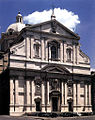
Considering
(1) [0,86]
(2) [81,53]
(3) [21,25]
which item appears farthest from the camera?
(3) [21,25]

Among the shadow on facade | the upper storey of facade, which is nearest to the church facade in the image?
the upper storey of facade

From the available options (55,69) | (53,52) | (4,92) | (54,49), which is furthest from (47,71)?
(4,92)

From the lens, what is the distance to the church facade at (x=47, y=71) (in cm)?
3788

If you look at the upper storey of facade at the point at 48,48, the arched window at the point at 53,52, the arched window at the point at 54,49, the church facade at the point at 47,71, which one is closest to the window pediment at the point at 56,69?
the church facade at the point at 47,71

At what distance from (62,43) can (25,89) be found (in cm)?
1127

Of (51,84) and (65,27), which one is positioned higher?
(65,27)

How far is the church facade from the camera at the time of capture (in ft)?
124

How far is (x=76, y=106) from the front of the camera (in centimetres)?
4259

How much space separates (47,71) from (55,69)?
67.6 inches

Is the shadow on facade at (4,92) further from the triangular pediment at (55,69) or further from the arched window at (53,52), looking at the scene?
the arched window at (53,52)

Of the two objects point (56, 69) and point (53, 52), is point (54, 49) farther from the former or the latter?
point (56, 69)

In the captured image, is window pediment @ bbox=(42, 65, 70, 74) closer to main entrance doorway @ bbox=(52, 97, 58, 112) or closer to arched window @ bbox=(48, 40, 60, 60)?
arched window @ bbox=(48, 40, 60, 60)

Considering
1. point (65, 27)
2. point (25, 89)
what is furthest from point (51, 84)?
point (65, 27)

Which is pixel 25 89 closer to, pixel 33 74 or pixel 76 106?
pixel 33 74
